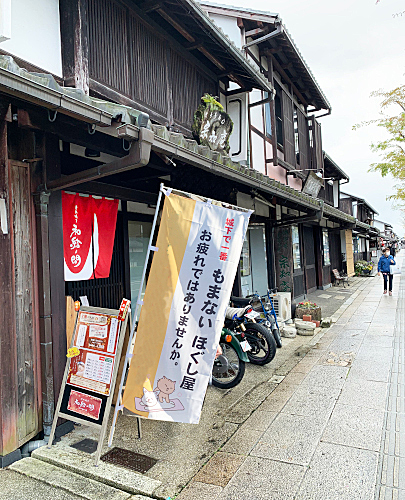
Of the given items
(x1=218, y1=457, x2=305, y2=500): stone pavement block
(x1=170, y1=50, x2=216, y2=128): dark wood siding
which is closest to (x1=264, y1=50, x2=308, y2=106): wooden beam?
(x1=170, y1=50, x2=216, y2=128): dark wood siding

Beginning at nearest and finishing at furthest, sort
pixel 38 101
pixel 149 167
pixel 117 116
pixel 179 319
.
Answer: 1. pixel 38 101
2. pixel 117 116
3. pixel 179 319
4. pixel 149 167

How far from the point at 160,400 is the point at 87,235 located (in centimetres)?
254

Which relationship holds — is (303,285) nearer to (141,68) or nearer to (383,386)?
(383,386)

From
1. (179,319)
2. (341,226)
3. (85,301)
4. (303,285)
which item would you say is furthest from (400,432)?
(341,226)

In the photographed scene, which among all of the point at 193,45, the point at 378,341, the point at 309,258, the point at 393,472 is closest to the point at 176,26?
the point at 193,45

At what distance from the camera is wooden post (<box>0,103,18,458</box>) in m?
4.00

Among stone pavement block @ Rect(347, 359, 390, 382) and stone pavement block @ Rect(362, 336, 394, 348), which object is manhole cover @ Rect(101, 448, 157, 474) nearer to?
stone pavement block @ Rect(347, 359, 390, 382)

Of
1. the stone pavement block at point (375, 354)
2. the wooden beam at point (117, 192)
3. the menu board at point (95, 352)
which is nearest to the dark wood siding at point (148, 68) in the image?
the wooden beam at point (117, 192)

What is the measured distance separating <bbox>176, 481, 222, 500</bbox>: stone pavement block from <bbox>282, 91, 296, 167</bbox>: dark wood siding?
11.6 m

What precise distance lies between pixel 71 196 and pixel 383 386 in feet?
19.4

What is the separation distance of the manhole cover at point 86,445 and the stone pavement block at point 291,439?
190 cm

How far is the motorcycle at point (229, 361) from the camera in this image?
6152mm

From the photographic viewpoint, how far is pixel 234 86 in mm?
10336

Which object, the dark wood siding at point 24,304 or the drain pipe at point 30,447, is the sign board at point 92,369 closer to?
the drain pipe at point 30,447
